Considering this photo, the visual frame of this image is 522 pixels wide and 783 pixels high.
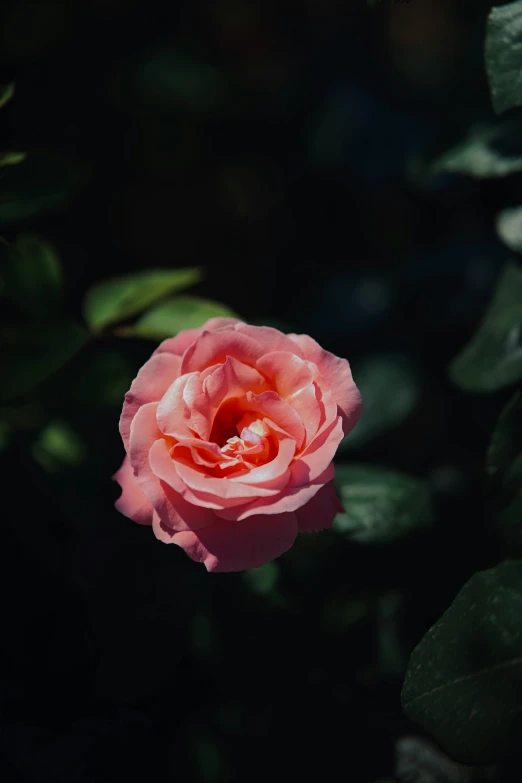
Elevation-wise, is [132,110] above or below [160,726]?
above

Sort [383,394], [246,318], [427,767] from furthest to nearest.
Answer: [246,318] < [383,394] < [427,767]

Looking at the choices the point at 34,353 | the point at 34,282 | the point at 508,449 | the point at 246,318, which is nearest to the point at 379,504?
the point at 508,449

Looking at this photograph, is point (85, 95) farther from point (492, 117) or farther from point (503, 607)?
point (503, 607)

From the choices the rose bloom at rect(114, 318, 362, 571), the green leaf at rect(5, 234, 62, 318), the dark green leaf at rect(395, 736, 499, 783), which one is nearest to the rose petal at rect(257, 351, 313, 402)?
the rose bloom at rect(114, 318, 362, 571)

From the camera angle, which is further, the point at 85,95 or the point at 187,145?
the point at 187,145

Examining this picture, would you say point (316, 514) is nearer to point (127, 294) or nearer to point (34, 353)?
point (34, 353)

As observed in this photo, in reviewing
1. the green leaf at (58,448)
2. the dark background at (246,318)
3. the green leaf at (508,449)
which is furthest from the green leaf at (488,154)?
the green leaf at (58,448)

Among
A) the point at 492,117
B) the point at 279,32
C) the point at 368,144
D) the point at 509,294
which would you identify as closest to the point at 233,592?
the point at 509,294

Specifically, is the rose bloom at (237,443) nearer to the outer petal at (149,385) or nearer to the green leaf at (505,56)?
the outer petal at (149,385)
